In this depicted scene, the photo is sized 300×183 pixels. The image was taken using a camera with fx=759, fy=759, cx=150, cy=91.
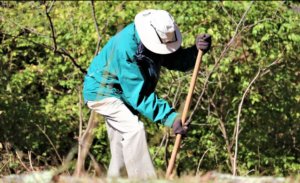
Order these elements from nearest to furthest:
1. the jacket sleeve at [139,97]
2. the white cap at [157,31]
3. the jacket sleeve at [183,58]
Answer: the jacket sleeve at [139,97] → the white cap at [157,31] → the jacket sleeve at [183,58]

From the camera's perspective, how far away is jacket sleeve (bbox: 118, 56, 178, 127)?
17.8ft

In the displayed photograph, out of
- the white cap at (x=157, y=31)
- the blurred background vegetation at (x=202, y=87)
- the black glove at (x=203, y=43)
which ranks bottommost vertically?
the blurred background vegetation at (x=202, y=87)

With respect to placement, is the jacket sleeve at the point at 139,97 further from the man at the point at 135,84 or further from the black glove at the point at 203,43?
the black glove at the point at 203,43

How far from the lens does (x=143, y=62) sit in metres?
5.57

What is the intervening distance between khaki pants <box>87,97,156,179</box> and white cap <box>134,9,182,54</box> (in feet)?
1.80

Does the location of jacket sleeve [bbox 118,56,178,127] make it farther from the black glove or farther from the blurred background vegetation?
the blurred background vegetation

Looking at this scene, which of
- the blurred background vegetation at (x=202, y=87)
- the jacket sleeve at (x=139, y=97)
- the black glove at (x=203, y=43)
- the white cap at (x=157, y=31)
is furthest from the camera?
the blurred background vegetation at (x=202, y=87)

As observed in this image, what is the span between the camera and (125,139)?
5.66 metres

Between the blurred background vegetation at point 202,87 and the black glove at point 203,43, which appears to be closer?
the black glove at point 203,43

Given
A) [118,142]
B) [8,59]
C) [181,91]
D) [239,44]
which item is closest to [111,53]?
[118,142]

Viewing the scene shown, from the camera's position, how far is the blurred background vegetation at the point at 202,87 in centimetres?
857

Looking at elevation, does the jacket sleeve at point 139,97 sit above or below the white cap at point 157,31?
below

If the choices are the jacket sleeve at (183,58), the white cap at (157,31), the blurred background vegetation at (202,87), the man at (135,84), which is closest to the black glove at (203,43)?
the man at (135,84)

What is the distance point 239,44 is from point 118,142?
3.21 meters
